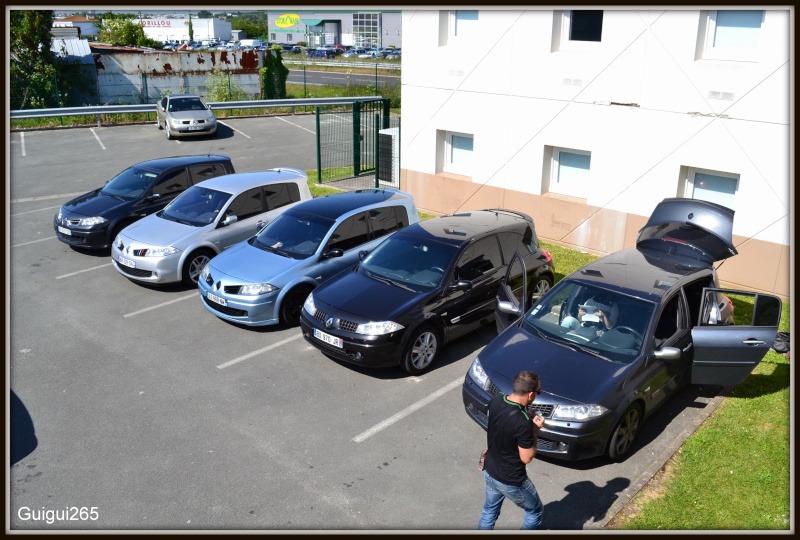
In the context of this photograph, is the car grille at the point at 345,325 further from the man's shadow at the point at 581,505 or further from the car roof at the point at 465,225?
the man's shadow at the point at 581,505

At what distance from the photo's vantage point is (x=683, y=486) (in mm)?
6324

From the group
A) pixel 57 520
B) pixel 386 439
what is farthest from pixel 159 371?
pixel 386 439

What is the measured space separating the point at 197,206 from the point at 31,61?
846 inches

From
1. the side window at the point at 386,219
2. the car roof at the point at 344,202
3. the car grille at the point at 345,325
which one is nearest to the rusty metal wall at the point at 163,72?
the car roof at the point at 344,202

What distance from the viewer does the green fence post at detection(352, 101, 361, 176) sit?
18.1 metres

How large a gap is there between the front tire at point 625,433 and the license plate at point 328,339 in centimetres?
336

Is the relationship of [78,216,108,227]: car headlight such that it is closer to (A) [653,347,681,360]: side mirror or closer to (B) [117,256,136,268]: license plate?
(B) [117,256,136,268]: license plate

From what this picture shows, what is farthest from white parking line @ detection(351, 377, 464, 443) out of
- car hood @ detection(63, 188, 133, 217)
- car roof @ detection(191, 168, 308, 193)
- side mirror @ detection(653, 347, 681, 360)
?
car hood @ detection(63, 188, 133, 217)

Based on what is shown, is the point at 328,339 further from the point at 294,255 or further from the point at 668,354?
the point at 668,354

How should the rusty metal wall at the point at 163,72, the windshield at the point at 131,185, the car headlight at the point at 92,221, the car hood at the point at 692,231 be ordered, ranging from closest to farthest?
the car hood at the point at 692,231 < the car headlight at the point at 92,221 < the windshield at the point at 131,185 < the rusty metal wall at the point at 163,72

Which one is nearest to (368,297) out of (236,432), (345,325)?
(345,325)

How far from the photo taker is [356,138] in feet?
61.3

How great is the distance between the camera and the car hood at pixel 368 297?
8273mm

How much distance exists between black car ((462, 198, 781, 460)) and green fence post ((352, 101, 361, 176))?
10969 mm
